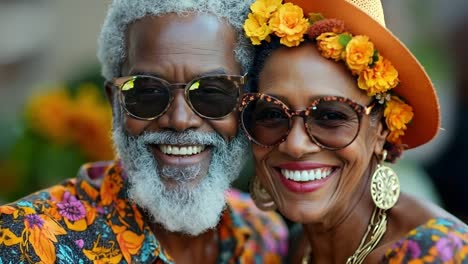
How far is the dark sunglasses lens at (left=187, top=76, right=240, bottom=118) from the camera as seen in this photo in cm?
337

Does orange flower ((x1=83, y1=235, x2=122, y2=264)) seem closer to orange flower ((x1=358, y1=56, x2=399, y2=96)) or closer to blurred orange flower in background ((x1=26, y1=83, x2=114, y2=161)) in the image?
orange flower ((x1=358, y1=56, x2=399, y2=96))

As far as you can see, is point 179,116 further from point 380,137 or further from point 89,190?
point 380,137

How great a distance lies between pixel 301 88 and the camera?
3.15m

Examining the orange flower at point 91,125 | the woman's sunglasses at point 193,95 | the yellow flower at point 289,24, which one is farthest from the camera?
the orange flower at point 91,125

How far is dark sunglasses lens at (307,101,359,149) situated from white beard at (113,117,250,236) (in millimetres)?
479

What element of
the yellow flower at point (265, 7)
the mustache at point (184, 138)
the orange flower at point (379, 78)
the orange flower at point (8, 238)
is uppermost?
the yellow flower at point (265, 7)

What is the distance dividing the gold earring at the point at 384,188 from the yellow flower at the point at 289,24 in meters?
0.64

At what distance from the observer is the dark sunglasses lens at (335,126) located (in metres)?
3.14

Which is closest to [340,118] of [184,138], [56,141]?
[184,138]

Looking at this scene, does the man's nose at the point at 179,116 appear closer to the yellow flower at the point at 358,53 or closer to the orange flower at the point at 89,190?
the orange flower at the point at 89,190

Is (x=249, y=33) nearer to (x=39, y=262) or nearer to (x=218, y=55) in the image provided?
(x=218, y=55)

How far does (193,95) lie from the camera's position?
3.37 metres

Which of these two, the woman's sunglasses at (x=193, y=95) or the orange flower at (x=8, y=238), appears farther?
the woman's sunglasses at (x=193, y=95)

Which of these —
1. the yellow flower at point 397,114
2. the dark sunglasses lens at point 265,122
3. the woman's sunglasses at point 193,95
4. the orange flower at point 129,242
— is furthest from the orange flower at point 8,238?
the yellow flower at point 397,114
